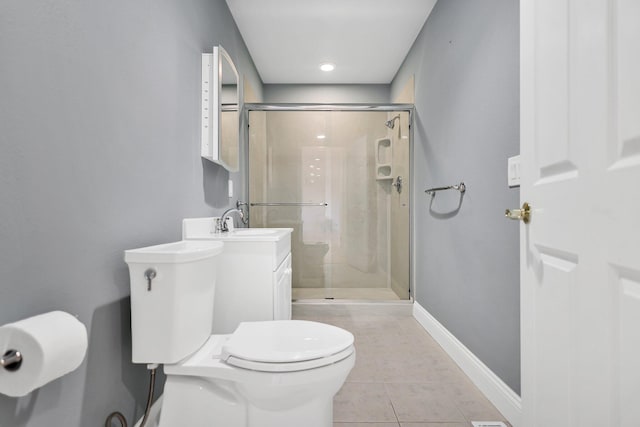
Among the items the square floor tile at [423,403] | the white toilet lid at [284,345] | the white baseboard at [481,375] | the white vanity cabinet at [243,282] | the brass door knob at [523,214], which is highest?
the brass door knob at [523,214]

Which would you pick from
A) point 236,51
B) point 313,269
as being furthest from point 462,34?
point 313,269

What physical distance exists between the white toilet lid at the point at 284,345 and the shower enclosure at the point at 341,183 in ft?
6.20

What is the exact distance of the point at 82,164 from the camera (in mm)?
962

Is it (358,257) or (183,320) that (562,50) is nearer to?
(183,320)

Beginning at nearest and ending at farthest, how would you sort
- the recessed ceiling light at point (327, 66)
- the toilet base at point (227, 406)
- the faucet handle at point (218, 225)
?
1. the toilet base at point (227, 406)
2. the faucet handle at point (218, 225)
3. the recessed ceiling light at point (327, 66)

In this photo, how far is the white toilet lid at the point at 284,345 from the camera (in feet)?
3.52

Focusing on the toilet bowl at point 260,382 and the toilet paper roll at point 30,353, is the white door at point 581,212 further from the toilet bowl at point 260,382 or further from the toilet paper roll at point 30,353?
the toilet paper roll at point 30,353

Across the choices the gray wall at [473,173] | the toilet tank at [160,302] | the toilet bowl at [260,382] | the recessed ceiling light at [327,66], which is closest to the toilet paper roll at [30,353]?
the toilet tank at [160,302]

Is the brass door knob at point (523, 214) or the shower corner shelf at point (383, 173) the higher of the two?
the shower corner shelf at point (383, 173)

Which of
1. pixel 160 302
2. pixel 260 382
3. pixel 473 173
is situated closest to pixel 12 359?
pixel 160 302

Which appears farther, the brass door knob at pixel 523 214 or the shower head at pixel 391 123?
the shower head at pixel 391 123

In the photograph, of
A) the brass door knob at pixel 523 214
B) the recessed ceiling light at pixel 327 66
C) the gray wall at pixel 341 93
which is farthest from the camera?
the gray wall at pixel 341 93

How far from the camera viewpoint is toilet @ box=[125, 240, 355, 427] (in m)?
1.07

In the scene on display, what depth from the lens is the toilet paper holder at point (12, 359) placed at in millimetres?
667
